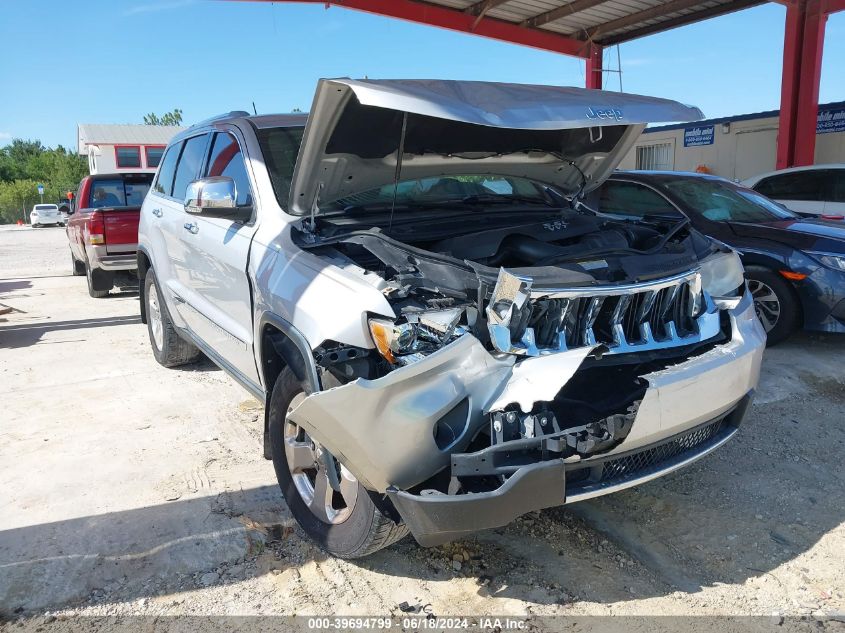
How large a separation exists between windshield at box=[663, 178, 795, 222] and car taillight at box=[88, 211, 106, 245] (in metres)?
6.96

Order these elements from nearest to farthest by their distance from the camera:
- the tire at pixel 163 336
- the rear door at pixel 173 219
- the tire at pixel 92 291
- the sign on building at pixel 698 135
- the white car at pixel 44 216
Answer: the rear door at pixel 173 219, the tire at pixel 163 336, the tire at pixel 92 291, the sign on building at pixel 698 135, the white car at pixel 44 216

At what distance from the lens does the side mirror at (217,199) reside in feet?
11.5

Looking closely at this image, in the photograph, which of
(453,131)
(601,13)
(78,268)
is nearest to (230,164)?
(453,131)

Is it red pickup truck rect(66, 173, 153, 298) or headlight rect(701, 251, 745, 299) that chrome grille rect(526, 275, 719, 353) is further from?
red pickup truck rect(66, 173, 153, 298)

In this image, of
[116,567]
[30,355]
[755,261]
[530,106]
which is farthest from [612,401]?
[30,355]

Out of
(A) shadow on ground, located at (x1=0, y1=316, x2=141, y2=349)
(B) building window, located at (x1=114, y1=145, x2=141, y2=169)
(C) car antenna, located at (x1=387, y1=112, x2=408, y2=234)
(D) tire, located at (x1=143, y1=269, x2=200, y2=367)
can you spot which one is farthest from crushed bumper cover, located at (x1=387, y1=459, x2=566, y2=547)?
(B) building window, located at (x1=114, y1=145, x2=141, y2=169)

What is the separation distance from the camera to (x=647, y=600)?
8.86ft

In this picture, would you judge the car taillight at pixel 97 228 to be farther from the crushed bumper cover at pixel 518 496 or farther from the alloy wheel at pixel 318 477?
the crushed bumper cover at pixel 518 496

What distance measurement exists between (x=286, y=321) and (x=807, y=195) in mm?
9483

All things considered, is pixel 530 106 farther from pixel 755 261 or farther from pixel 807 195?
pixel 807 195

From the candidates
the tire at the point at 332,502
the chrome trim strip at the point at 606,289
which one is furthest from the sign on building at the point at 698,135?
the tire at the point at 332,502

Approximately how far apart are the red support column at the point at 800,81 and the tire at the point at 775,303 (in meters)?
7.99

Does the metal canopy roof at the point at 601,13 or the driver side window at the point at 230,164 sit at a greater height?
the metal canopy roof at the point at 601,13

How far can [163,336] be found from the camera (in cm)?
581
